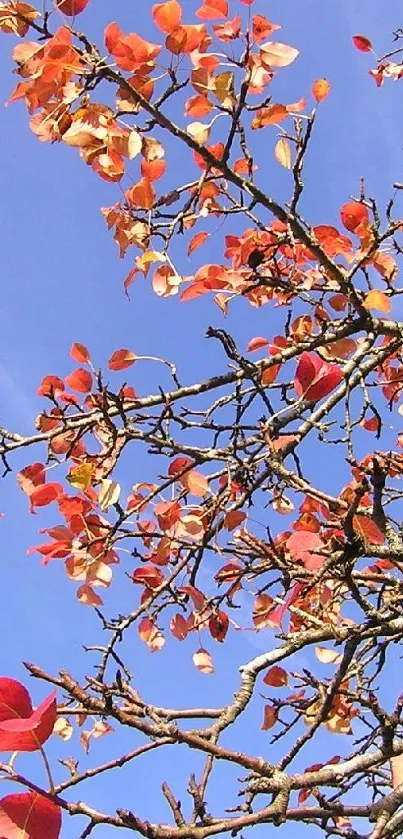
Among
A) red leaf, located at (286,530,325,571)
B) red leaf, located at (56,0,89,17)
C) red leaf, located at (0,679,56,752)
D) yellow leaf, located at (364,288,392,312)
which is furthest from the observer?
yellow leaf, located at (364,288,392,312)

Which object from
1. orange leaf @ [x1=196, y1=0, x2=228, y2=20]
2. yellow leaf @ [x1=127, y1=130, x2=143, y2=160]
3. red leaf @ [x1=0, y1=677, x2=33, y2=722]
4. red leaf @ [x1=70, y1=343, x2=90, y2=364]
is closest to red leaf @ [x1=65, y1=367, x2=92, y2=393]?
red leaf @ [x1=70, y1=343, x2=90, y2=364]

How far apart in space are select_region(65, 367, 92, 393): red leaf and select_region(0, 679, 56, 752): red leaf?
1.84 meters

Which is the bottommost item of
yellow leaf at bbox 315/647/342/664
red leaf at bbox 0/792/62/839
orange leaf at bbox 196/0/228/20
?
red leaf at bbox 0/792/62/839

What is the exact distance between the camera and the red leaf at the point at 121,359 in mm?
2796

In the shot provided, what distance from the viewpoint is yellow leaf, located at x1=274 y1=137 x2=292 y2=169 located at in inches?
97.9

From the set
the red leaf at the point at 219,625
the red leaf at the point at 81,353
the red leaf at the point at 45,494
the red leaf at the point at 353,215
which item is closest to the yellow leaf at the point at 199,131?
the red leaf at the point at 353,215

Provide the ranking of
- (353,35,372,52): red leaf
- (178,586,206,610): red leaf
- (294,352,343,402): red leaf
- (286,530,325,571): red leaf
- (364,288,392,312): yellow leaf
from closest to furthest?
(286,530,325,571): red leaf < (294,352,343,402): red leaf < (364,288,392,312): yellow leaf < (178,586,206,610): red leaf < (353,35,372,52): red leaf

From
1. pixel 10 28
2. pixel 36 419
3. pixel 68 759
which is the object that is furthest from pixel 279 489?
pixel 10 28

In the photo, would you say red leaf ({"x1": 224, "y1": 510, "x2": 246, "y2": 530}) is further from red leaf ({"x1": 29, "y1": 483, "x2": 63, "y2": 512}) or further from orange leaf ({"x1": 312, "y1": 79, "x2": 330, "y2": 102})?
orange leaf ({"x1": 312, "y1": 79, "x2": 330, "y2": 102})

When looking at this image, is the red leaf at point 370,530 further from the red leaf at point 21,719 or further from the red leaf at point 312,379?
the red leaf at point 21,719

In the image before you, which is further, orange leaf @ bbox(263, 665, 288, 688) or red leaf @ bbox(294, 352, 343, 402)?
orange leaf @ bbox(263, 665, 288, 688)

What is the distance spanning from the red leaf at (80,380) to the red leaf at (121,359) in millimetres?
93

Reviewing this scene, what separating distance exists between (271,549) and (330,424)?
1.17 metres

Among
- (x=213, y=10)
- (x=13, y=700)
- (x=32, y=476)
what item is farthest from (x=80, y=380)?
(x=13, y=700)
